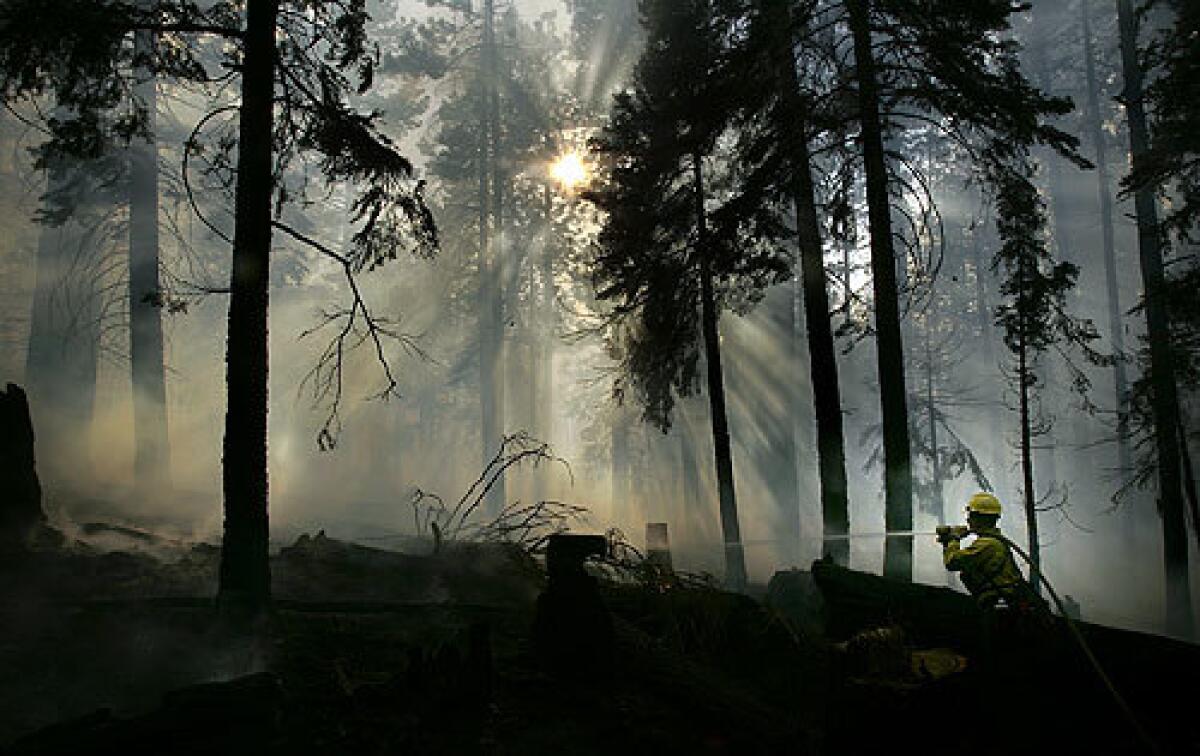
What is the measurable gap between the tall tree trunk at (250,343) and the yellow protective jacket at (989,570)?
616 cm

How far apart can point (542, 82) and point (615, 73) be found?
3.32 meters

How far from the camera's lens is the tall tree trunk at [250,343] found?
290 inches

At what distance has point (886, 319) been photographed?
1079 centimetres

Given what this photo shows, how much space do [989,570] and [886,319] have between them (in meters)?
6.22

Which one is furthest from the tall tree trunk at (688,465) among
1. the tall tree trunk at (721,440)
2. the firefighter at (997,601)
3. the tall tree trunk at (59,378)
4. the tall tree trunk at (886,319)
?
the firefighter at (997,601)

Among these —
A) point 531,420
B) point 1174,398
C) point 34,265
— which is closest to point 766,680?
point 1174,398

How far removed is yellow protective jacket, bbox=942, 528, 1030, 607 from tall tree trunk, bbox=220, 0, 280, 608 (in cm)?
616

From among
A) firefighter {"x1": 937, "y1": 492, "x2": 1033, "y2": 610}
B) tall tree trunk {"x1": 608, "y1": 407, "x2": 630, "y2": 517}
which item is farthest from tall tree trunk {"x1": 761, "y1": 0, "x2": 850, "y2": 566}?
tall tree trunk {"x1": 608, "y1": 407, "x2": 630, "y2": 517}

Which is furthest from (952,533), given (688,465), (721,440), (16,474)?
(688,465)

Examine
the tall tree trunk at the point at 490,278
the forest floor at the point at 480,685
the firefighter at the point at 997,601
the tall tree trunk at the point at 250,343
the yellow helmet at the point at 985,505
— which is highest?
the tall tree trunk at the point at 490,278

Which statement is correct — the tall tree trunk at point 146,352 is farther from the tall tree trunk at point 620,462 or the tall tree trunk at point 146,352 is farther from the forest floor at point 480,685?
the tall tree trunk at point 620,462

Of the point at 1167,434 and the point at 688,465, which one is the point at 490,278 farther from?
the point at 1167,434

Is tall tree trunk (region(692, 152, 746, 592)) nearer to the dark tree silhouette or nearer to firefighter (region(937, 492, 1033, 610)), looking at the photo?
the dark tree silhouette

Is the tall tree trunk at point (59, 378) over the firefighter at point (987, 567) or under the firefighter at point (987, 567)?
over
